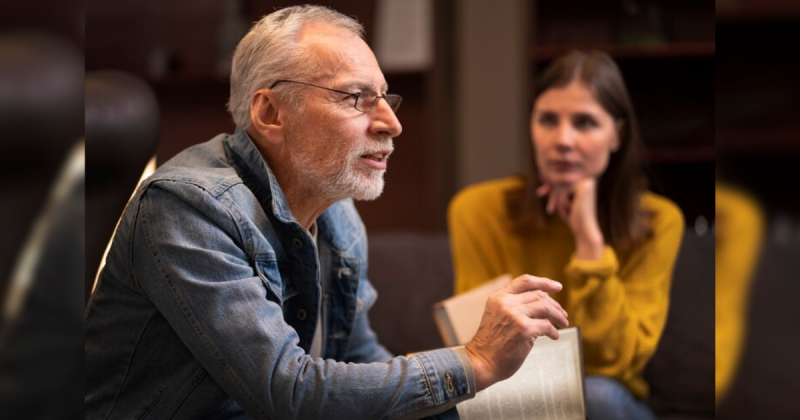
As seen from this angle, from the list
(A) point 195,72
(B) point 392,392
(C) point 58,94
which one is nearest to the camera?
(C) point 58,94

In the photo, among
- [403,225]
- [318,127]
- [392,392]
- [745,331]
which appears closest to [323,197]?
[318,127]

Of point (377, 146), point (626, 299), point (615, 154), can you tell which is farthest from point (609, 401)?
point (377, 146)

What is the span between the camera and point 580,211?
146 cm

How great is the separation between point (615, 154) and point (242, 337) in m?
0.77

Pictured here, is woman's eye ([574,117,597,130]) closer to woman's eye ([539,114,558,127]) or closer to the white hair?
woman's eye ([539,114,558,127])

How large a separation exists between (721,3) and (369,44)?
521mm

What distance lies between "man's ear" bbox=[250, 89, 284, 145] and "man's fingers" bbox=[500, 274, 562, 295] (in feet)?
1.05

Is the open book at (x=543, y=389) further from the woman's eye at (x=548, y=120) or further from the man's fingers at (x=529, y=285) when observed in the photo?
the woman's eye at (x=548, y=120)

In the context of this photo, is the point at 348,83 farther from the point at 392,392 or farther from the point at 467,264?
the point at 467,264

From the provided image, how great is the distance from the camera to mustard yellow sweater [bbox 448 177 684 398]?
138 centimetres

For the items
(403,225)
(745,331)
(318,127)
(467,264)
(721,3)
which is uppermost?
(721,3)

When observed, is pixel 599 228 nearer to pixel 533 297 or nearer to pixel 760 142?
pixel 533 297

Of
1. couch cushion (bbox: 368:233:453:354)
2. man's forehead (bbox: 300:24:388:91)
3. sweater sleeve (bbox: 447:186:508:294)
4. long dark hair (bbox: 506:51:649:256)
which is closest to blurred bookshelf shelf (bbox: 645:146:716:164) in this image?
long dark hair (bbox: 506:51:649:256)

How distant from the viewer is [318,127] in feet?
3.45
